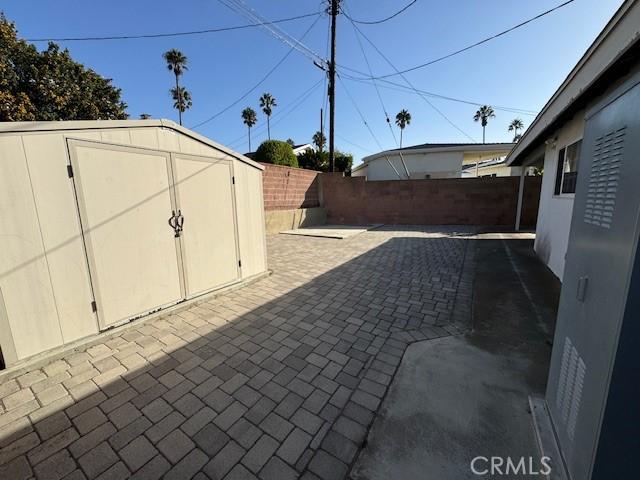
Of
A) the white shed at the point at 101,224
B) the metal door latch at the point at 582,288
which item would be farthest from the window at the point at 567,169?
the white shed at the point at 101,224

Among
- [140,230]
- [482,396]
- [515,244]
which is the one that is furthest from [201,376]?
[515,244]

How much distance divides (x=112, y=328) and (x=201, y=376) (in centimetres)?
137

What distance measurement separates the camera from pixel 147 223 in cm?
315

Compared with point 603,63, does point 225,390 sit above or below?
below

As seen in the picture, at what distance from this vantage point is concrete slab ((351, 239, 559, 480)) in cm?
156

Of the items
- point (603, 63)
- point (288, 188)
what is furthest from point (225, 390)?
point (288, 188)

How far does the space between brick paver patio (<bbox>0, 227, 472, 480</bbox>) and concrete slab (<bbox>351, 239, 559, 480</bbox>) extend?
150 millimetres

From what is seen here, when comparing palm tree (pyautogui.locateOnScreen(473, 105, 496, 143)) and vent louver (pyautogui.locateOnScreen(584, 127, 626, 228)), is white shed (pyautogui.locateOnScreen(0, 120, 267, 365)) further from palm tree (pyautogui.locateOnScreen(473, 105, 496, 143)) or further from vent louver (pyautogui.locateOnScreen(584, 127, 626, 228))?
palm tree (pyautogui.locateOnScreen(473, 105, 496, 143))

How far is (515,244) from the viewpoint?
7.66 meters

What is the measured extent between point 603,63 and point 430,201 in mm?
9774

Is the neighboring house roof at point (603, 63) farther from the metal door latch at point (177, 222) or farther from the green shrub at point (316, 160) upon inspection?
the green shrub at point (316, 160)

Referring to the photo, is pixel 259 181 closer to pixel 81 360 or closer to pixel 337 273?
pixel 337 273

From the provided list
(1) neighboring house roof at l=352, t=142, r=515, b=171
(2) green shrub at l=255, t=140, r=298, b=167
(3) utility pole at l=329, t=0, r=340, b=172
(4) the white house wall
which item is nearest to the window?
(4) the white house wall

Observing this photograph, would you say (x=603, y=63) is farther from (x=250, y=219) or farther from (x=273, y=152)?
(x=273, y=152)
